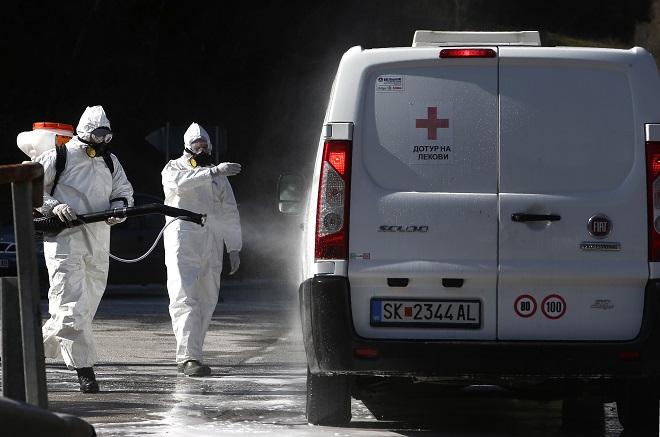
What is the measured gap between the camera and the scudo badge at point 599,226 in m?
6.78

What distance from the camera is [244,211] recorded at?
31.7 m

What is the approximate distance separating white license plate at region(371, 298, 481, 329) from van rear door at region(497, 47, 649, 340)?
0.14 m

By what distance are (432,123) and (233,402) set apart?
2.63 meters

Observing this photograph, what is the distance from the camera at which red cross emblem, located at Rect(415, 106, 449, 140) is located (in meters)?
6.80

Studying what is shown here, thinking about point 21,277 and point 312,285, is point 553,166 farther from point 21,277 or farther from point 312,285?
point 21,277

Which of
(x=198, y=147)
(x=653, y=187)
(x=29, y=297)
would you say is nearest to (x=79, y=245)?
(x=198, y=147)

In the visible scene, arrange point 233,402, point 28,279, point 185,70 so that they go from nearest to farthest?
point 28,279, point 233,402, point 185,70

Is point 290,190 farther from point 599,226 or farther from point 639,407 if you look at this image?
point 639,407

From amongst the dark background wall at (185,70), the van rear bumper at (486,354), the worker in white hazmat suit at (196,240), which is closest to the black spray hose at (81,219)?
the worker in white hazmat suit at (196,240)

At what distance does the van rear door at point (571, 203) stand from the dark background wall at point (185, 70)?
20.3 meters

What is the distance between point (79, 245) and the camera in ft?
30.2

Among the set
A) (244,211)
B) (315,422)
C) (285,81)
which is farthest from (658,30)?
(315,422)

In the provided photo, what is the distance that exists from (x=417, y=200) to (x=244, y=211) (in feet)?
82.1

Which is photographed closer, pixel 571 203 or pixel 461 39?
pixel 571 203
